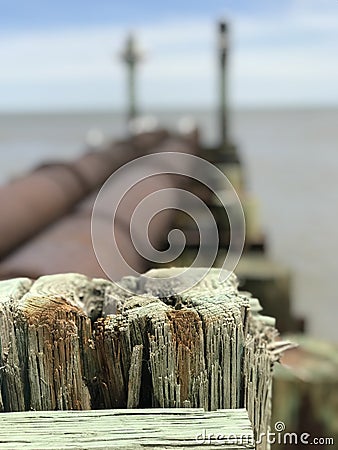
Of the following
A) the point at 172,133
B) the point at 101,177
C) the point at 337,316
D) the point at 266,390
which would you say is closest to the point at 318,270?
the point at 337,316

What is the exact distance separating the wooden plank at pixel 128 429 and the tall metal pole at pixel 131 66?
1214 cm

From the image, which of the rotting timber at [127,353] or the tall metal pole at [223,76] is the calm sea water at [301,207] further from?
the rotting timber at [127,353]

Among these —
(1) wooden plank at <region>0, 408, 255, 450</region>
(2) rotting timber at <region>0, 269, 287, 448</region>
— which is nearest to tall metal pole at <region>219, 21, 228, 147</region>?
(2) rotting timber at <region>0, 269, 287, 448</region>

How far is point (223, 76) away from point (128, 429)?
961 centimetres

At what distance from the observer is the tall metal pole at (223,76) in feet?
29.8

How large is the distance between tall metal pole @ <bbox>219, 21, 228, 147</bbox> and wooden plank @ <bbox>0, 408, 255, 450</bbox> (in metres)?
8.75

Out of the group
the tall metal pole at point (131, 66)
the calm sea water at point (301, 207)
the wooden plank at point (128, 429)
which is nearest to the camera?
the wooden plank at point (128, 429)

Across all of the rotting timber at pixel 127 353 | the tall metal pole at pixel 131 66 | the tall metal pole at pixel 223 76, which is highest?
the tall metal pole at pixel 131 66

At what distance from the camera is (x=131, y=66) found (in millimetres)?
13195

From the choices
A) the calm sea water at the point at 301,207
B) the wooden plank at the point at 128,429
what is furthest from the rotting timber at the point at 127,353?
the calm sea water at the point at 301,207

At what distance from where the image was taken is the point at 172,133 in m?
10.2

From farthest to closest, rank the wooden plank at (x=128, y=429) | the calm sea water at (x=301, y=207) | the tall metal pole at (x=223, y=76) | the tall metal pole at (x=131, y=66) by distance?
the tall metal pole at (x=131, y=66) → the tall metal pole at (x=223, y=76) → the calm sea water at (x=301, y=207) → the wooden plank at (x=128, y=429)

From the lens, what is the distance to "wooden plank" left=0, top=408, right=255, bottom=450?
2.73 ft

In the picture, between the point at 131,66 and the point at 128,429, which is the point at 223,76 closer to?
the point at 131,66
